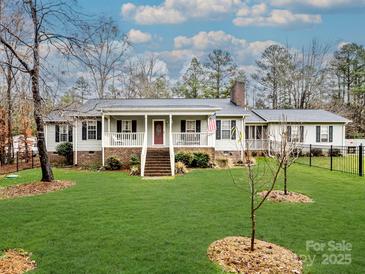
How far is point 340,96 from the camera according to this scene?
142 ft

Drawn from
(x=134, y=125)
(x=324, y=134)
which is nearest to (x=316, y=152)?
(x=324, y=134)

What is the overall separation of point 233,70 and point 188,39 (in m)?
9.49

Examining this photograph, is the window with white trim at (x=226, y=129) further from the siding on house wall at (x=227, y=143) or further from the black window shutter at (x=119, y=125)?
the black window shutter at (x=119, y=125)

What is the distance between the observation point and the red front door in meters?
22.0

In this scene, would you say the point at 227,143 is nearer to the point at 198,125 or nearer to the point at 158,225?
the point at 198,125

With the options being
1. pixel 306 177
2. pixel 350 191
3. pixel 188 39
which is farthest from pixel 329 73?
pixel 350 191

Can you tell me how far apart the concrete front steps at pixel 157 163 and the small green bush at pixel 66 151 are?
5884 millimetres

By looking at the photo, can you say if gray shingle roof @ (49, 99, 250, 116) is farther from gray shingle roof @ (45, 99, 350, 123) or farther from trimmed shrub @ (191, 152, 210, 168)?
trimmed shrub @ (191, 152, 210, 168)

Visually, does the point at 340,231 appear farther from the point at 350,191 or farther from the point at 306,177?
the point at 306,177

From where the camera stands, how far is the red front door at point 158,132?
22.0 metres

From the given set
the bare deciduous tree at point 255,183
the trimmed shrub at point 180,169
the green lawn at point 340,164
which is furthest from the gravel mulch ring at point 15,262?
the green lawn at point 340,164

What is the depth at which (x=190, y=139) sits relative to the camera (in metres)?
20.8

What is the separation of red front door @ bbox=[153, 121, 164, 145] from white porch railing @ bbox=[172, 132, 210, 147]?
1476 mm

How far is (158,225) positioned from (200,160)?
12075mm
